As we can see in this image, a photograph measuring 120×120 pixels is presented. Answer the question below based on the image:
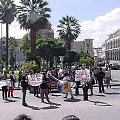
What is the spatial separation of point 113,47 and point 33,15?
353 feet

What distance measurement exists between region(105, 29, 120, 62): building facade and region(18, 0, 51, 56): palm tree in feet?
300

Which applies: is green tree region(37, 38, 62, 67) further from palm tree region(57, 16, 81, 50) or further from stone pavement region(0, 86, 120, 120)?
stone pavement region(0, 86, 120, 120)

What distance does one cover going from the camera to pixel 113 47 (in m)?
159

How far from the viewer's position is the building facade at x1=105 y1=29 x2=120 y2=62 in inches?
5851

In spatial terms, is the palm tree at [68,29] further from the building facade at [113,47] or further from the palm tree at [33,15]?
the building facade at [113,47]

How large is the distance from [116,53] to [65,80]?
131570mm

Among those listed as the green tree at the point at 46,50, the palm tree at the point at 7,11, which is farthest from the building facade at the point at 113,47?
the palm tree at the point at 7,11

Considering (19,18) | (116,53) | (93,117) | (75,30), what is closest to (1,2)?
(19,18)

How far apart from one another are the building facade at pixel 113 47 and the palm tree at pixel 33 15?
91.5m

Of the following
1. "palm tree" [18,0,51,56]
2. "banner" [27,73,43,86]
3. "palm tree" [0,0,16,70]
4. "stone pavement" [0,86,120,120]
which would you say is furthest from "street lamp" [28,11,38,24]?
"stone pavement" [0,86,120,120]

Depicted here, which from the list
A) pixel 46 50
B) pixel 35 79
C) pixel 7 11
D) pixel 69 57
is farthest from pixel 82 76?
pixel 69 57

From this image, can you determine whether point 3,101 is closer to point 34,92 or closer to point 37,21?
point 34,92

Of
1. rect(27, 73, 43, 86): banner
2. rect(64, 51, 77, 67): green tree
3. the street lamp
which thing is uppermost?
the street lamp

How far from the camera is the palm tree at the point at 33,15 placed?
53.8m
